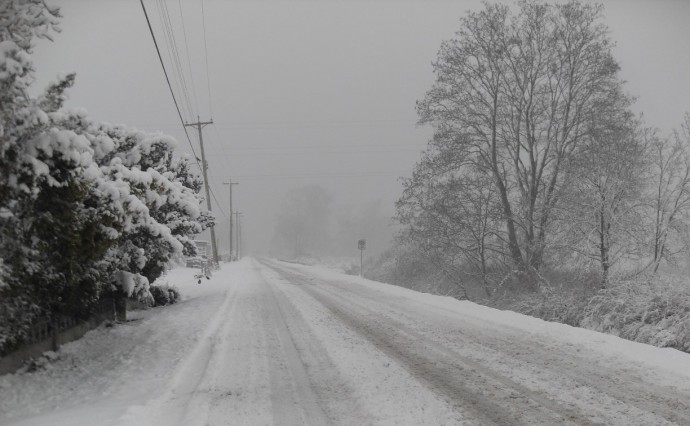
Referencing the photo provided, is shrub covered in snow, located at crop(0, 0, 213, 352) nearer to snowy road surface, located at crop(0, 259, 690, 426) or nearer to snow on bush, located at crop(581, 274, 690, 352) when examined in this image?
snowy road surface, located at crop(0, 259, 690, 426)

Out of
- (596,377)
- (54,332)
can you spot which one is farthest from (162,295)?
(596,377)

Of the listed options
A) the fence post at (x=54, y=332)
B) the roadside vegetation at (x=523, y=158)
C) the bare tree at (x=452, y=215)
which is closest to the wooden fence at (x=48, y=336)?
the fence post at (x=54, y=332)

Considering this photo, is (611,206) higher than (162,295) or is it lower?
higher

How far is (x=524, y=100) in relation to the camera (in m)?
18.4

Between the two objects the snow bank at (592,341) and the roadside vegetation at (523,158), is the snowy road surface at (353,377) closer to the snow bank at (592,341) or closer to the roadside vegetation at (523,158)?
the snow bank at (592,341)

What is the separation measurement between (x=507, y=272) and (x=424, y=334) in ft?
37.3

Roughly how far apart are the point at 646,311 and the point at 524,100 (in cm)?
1140

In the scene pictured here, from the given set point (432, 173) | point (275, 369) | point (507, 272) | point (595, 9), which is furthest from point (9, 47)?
point (595, 9)

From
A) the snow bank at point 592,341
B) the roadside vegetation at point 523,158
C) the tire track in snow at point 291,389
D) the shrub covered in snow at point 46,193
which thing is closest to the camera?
the tire track in snow at point 291,389

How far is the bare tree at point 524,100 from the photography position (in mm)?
17203

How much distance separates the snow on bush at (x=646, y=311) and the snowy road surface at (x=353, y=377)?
1.90 metres

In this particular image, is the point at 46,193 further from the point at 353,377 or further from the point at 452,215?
the point at 452,215

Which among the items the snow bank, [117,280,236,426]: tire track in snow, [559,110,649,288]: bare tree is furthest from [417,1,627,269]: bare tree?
[117,280,236,426]: tire track in snow

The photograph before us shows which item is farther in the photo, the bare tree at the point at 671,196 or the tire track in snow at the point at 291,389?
the bare tree at the point at 671,196
